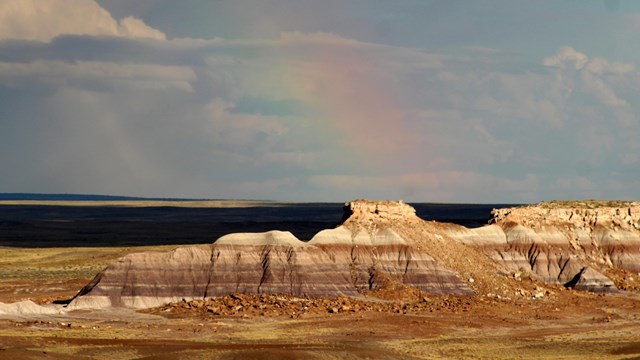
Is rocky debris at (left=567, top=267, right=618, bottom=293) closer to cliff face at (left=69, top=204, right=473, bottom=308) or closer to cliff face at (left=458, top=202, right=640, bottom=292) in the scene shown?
cliff face at (left=458, top=202, right=640, bottom=292)

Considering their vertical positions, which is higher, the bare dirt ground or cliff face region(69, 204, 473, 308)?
cliff face region(69, 204, 473, 308)

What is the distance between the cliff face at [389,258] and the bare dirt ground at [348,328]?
2.06 metres

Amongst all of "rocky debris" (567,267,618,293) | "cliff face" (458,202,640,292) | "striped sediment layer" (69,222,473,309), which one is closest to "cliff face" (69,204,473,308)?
"striped sediment layer" (69,222,473,309)

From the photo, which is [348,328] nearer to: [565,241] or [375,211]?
[375,211]

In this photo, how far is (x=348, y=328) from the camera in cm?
9350

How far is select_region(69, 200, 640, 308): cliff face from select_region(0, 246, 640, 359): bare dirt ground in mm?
2060

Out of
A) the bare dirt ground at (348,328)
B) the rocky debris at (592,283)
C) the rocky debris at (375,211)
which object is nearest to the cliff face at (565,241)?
the rocky debris at (592,283)

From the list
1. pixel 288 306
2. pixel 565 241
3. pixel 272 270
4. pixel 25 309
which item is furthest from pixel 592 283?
pixel 25 309

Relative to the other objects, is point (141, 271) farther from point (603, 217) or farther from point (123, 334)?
point (603, 217)

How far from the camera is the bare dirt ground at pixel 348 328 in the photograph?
78.2 m

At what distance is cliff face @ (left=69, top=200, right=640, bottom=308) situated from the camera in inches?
3954

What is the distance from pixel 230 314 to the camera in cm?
9769

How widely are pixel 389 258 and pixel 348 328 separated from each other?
1955cm

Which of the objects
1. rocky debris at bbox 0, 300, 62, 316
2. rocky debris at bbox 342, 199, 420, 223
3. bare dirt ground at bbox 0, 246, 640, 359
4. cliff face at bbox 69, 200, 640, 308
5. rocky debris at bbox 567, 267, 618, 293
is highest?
rocky debris at bbox 342, 199, 420, 223
